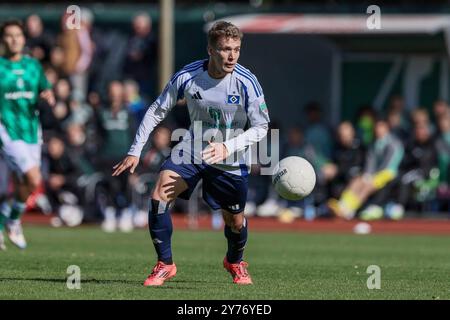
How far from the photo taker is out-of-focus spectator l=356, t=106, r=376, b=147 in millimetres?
20406

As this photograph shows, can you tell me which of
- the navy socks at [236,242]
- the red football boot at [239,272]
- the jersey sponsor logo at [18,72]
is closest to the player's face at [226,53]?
the navy socks at [236,242]

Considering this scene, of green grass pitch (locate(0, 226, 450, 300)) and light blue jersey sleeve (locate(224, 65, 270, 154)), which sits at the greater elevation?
light blue jersey sleeve (locate(224, 65, 270, 154))

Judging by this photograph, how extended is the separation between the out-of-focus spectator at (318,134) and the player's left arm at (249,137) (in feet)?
35.6

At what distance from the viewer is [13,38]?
43.8 feet

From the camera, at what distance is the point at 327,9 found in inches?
851

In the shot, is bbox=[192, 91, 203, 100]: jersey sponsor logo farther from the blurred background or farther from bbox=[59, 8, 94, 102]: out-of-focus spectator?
bbox=[59, 8, 94, 102]: out-of-focus spectator

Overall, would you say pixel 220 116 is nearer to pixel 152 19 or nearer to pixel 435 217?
pixel 435 217

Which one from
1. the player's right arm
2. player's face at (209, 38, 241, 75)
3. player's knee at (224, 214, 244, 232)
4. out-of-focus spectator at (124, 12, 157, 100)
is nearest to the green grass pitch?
player's knee at (224, 214, 244, 232)

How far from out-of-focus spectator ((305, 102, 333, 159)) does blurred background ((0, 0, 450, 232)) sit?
2 centimetres

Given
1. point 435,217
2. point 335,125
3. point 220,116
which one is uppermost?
point 220,116

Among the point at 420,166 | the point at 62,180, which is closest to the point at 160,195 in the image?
the point at 62,180

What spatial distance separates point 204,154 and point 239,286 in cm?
121

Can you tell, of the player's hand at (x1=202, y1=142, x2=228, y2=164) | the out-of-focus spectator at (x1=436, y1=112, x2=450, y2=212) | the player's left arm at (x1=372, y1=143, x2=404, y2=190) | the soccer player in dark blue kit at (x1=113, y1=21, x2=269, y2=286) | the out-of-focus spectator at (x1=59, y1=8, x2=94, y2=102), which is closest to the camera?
the player's hand at (x1=202, y1=142, x2=228, y2=164)
